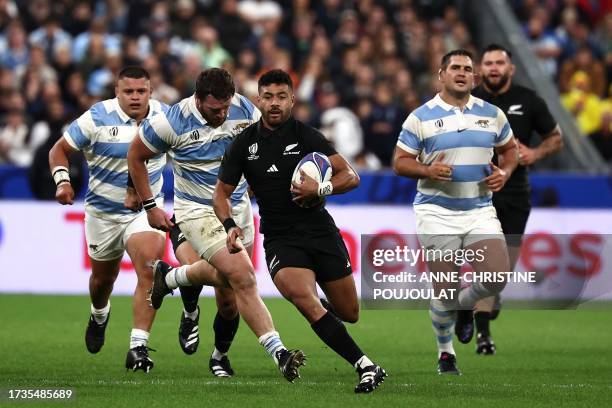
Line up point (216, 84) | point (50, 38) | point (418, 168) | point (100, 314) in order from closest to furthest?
1. point (216, 84)
2. point (418, 168)
3. point (100, 314)
4. point (50, 38)

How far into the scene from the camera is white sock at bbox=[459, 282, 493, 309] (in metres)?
10.9

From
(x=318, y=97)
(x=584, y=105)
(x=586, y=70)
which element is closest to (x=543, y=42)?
(x=586, y=70)

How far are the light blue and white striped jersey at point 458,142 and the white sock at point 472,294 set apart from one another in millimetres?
647

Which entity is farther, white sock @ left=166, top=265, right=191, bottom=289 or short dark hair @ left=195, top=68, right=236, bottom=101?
white sock @ left=166, top=265, right=191, bottom=289

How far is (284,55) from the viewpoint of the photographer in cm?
2097

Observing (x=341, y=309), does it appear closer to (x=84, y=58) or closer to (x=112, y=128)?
(x=112, y=128)

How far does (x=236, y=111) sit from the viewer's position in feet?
34.7

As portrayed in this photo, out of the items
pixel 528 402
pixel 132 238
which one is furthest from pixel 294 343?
pixel 528 402

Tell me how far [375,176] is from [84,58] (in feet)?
17.5

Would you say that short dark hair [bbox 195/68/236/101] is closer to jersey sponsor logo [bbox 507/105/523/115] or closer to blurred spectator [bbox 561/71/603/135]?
jersey sponsor logo [bbox 507/105/523/115]

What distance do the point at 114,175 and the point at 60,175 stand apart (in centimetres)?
54

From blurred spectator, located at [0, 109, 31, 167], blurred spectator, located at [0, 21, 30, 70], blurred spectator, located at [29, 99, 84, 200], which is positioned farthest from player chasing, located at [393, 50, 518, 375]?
blurred spectator, located at [0, 21, 30, 70]

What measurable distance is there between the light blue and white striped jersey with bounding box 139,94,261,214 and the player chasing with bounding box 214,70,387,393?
696 millimetres

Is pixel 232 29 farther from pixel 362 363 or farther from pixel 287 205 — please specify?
pixel 362 363
